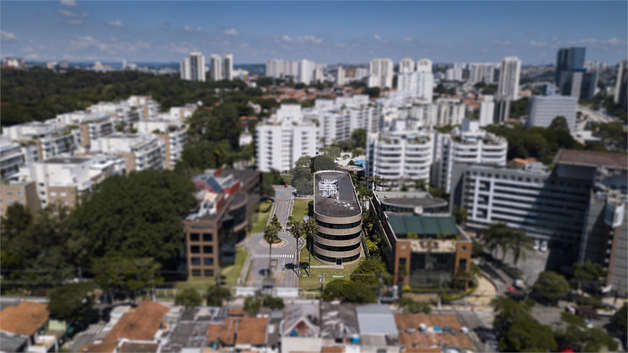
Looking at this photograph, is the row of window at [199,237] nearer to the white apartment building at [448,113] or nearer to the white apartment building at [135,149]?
the white apartment building at [135,149]

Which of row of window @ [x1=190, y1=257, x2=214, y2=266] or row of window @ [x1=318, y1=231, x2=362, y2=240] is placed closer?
row of window @ [x1=318, y1=231, x2=362, y2=240]

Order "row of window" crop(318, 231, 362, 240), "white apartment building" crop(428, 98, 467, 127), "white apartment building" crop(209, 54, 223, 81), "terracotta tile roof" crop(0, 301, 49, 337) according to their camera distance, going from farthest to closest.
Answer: "white apartment building" crop(209, 54, 223, 81) < "white apartment building" crop(428, 98, 467, 127) < "terracotta tile roof" crop(0, 301, 49, 337) < "row of window" crop(318, 231, 362, 240)

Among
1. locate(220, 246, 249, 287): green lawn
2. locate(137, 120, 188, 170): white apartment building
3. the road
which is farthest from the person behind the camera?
locate(137, 120, 188, 170): white apartment building

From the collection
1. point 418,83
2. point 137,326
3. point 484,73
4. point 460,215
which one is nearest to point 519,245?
point 460,215

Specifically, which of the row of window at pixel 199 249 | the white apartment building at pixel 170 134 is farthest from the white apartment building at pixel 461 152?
the white apartment building at pixel 170 134

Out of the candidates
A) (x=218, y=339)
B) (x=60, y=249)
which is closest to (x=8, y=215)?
(x=60, y=249)

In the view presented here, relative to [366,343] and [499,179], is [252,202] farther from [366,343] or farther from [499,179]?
[499,179]

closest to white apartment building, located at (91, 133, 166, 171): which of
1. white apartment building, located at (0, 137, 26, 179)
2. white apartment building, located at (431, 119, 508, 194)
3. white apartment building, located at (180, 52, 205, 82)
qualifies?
white apartment building, located at (0, 137, 26, 179)

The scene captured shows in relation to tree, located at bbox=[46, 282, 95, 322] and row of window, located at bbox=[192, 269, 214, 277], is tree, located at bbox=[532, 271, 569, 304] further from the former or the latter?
tree, located at bbox=[46, 282, 95, 322]
